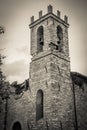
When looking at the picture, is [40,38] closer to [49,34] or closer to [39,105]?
[49,34]

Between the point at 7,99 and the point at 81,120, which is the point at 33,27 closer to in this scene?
the point at 7,99

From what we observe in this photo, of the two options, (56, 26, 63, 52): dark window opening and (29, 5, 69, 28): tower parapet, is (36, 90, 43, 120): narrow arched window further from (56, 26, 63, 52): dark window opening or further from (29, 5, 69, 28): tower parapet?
(29, 5, 69, 28): tower parapet

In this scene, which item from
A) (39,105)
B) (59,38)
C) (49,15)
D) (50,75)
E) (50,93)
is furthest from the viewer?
(59,38)

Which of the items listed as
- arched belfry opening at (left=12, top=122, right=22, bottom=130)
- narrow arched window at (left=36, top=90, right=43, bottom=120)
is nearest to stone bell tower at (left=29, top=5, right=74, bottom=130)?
narrow arched window at (left=36, top=90, right=43, bottom=120)

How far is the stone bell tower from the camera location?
16.6 metres

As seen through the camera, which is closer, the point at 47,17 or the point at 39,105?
the point at 39,105

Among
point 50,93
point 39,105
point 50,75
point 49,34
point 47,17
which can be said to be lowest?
point 39,105

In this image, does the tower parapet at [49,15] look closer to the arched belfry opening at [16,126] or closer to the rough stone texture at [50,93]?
the rough stone texture at [50,93]

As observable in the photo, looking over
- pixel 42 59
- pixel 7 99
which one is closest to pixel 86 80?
pixel 42 59

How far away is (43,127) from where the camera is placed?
54.3 ft

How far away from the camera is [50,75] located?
1738 cm

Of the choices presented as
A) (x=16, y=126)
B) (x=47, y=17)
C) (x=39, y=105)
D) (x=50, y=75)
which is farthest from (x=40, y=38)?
(x=16, y=126)

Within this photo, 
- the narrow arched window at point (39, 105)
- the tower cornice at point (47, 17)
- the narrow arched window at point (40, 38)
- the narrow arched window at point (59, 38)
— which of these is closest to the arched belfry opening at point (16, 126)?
the narrow arched window at point (39, 105)

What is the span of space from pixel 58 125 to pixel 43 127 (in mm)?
1235
